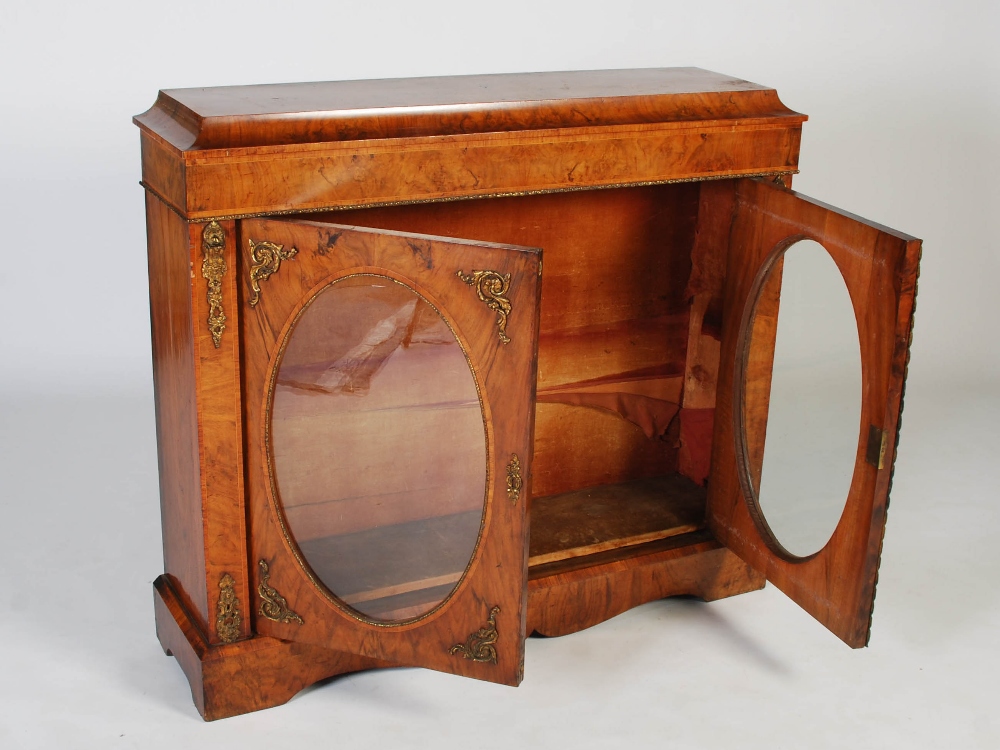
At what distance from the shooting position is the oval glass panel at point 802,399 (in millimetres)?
2379

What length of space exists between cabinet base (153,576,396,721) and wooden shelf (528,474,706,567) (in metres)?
0.46

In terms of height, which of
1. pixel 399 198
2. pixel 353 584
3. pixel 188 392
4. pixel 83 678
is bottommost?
pixel 83 678

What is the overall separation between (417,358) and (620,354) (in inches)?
31.7

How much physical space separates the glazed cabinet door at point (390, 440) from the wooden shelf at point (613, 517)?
41 centimetres

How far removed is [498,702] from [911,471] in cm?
143

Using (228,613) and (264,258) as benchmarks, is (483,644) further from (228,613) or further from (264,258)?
(264,258)

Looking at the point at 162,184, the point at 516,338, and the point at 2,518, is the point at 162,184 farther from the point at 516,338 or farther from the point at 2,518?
the point at 2,518

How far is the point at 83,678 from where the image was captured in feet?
8.20

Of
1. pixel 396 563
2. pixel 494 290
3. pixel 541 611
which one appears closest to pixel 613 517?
pixel 541 611

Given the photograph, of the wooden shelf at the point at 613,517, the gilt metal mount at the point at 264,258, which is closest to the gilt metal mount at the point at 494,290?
the gilt metal mount at the point at 264,258

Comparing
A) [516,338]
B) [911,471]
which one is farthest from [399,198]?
[911,471]

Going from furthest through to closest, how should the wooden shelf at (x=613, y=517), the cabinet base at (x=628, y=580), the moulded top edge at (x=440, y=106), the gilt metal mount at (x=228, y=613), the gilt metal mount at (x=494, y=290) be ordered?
the wooden shelf at (x=613, y=517) < the cabinet base at (x=628, y=580) < the gilt metal mount at (x=228, y=613) < the moulded top edge at (x=440, y=106) < the gilt metal mount at (x=494, y=290)

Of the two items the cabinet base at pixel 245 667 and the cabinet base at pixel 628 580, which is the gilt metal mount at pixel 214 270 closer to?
the cabinet base at pixel 245 667

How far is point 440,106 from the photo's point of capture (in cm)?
231
